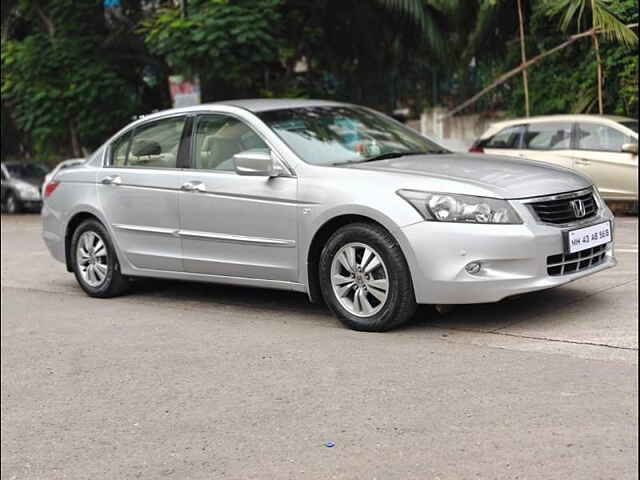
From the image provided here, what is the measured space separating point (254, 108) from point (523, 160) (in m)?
2.09

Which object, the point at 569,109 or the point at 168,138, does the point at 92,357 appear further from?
the point at 569,109

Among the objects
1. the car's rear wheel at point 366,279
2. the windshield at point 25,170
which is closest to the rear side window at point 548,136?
the car's rear wheel at point 366,279

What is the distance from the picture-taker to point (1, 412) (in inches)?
220

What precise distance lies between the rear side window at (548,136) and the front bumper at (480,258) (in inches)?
353

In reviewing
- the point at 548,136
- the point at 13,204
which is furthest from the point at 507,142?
the point at 13,204

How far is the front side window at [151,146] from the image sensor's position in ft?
27.6

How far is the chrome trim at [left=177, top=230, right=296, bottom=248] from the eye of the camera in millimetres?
7352

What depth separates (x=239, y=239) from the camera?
764cm

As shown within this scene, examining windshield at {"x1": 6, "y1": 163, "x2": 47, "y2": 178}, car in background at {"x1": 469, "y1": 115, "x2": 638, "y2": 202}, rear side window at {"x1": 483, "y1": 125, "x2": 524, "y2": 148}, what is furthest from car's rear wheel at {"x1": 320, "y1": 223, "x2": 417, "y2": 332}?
windshield at {"x1": 6, "y1": 163, "x2": 47, "y2": 178}

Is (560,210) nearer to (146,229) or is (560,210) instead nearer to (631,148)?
(146,229)

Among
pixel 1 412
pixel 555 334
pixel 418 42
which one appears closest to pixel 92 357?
pixel 1 412

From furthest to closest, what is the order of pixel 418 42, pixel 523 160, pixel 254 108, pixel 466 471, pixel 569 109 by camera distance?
pixel 418 42
pixel 569 109
pixel 254 108
pixel 523 160
pixel 466 471

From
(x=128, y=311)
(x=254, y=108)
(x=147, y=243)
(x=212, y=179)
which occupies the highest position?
(x=254, y=108)

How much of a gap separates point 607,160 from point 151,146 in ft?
27.0
